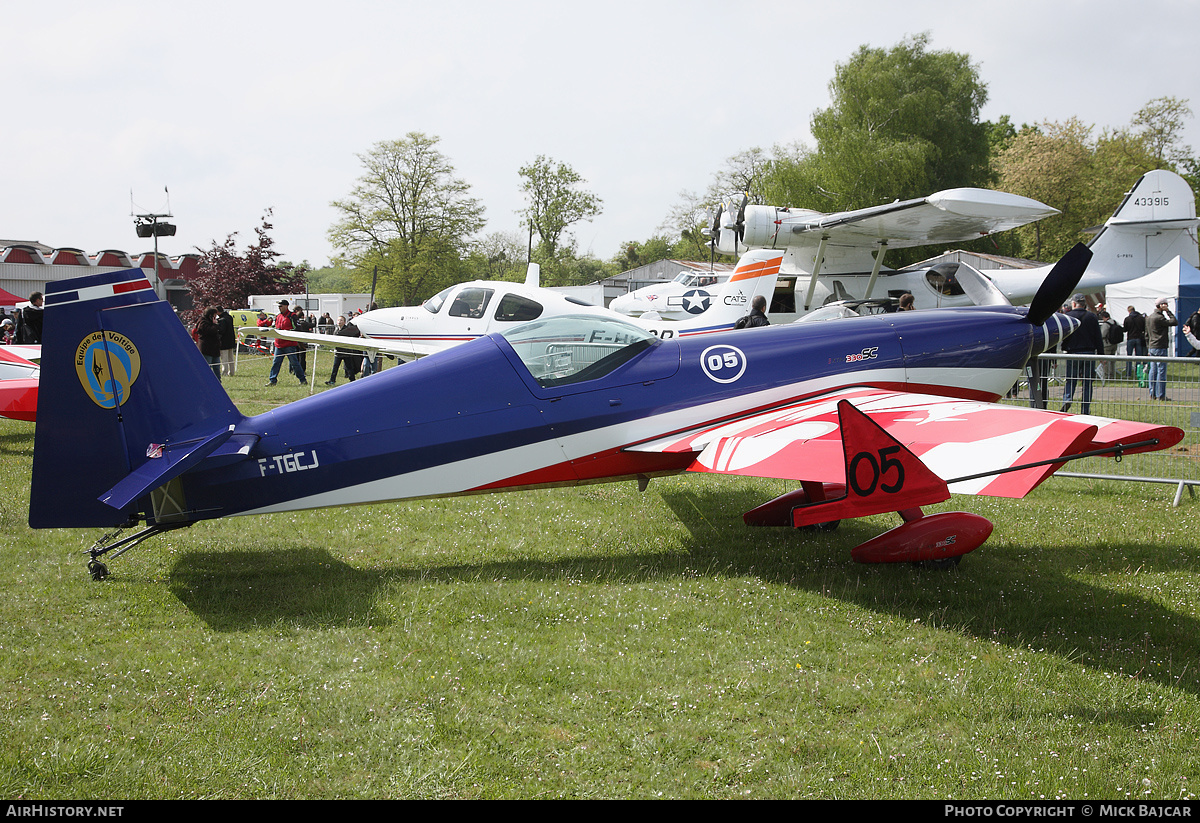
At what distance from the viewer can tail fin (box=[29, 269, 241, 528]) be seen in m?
4.23

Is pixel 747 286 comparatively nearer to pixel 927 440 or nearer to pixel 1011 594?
pixel 1011 594

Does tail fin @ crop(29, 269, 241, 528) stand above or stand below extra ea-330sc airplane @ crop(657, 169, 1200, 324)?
below

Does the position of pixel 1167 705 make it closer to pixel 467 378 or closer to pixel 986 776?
pixel 986 776

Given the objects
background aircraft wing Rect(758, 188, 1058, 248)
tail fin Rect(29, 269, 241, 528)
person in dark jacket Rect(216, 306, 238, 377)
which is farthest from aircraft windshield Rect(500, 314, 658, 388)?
person in dark jacket Rect(216, 306, 238, 377)

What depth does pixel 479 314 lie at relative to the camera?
1404 cm

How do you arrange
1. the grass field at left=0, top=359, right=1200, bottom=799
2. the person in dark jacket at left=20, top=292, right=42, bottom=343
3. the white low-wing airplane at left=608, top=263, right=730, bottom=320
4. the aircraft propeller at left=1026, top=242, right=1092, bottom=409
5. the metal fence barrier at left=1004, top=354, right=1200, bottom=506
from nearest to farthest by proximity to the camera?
the grass field at left=0, top=359, right=1200, bottom=799
the aircraft propeller at left=1026, top=242, right=1092, bottom=409
the metal fence barrier at left=1004, top=354, right=1200, bottom=506
the person in dark jacket at left=20, top=292, right=42, bottom=343
the white low-wing airplane at left=608, top=263, right=730, bottom=320

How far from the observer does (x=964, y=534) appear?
4863mm

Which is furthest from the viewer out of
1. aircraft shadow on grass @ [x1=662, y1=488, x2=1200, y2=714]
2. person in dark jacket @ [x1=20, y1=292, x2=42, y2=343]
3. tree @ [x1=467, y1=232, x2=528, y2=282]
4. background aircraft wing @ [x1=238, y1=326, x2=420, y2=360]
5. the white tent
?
tree @ [x1=467, y1=232, x2=528, y2=282]

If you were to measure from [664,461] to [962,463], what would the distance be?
2048 millimetres

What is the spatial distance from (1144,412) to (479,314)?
33.6 feet

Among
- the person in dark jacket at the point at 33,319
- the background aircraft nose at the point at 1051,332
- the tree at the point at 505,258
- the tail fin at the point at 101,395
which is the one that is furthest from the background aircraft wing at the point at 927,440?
the tree at the point at 505,258

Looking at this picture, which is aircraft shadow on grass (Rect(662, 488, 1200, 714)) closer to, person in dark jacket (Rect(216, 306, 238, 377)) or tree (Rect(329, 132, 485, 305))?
person in dark jacket (Rect(216, 306, 238, 377))

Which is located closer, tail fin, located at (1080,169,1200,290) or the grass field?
the grass field
